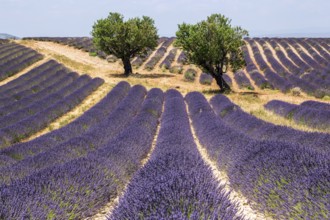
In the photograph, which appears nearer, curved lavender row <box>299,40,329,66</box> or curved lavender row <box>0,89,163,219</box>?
curved lavender row <box>0,89,163,219</box>

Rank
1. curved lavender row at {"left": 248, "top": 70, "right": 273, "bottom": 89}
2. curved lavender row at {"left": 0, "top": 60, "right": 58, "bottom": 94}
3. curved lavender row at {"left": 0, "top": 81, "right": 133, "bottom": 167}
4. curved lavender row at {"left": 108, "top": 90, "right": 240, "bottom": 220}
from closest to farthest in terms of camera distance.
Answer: curved lavender row at {"left": 108, "top": 90, "right": 240, "bottom": 220} < curved lavender row at {"left": 0, "top": 81, "right": 133, "bottom": 167} < curved lavender row at {"left": 0, "top": 60, "right": 58, "bottom": 94} < curved lavender row at {"left": 248, "top": 70, "right": 273, "bottom": 89}

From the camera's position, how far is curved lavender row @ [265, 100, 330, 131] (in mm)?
9898

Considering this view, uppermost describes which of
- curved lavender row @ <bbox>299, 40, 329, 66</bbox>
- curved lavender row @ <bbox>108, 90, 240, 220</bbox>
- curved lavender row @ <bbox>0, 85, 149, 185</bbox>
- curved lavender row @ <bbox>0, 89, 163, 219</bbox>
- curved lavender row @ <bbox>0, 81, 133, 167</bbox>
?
curved lavender row @ <bbox>299, 40, 329, 66</bbox>

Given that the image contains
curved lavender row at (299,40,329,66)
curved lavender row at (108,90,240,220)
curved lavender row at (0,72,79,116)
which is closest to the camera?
curved lavender row at (108,90,240,220)

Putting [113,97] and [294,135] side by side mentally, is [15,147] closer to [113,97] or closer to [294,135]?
[294,135]

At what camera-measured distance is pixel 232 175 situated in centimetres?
562

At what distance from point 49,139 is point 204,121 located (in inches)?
168

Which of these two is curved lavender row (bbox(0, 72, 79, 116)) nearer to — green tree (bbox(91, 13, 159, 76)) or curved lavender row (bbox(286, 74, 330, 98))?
green tree (bbox(91, 13, 159, 76))

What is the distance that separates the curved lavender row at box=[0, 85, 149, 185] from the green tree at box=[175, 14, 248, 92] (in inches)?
346

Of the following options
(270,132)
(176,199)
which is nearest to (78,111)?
(270,132)

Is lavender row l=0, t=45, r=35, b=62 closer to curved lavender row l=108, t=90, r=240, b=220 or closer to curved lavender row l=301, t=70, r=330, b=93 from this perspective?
curved lavender row l=301, t=70, r=330, b=93

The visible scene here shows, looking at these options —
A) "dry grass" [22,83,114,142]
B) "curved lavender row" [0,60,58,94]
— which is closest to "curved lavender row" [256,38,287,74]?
"dry grass" [22,83,114,142]

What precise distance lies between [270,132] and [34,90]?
15.4m

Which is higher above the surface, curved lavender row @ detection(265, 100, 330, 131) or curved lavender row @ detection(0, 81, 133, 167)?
curved lavender row @ detection(265, 100, 330, 131)
